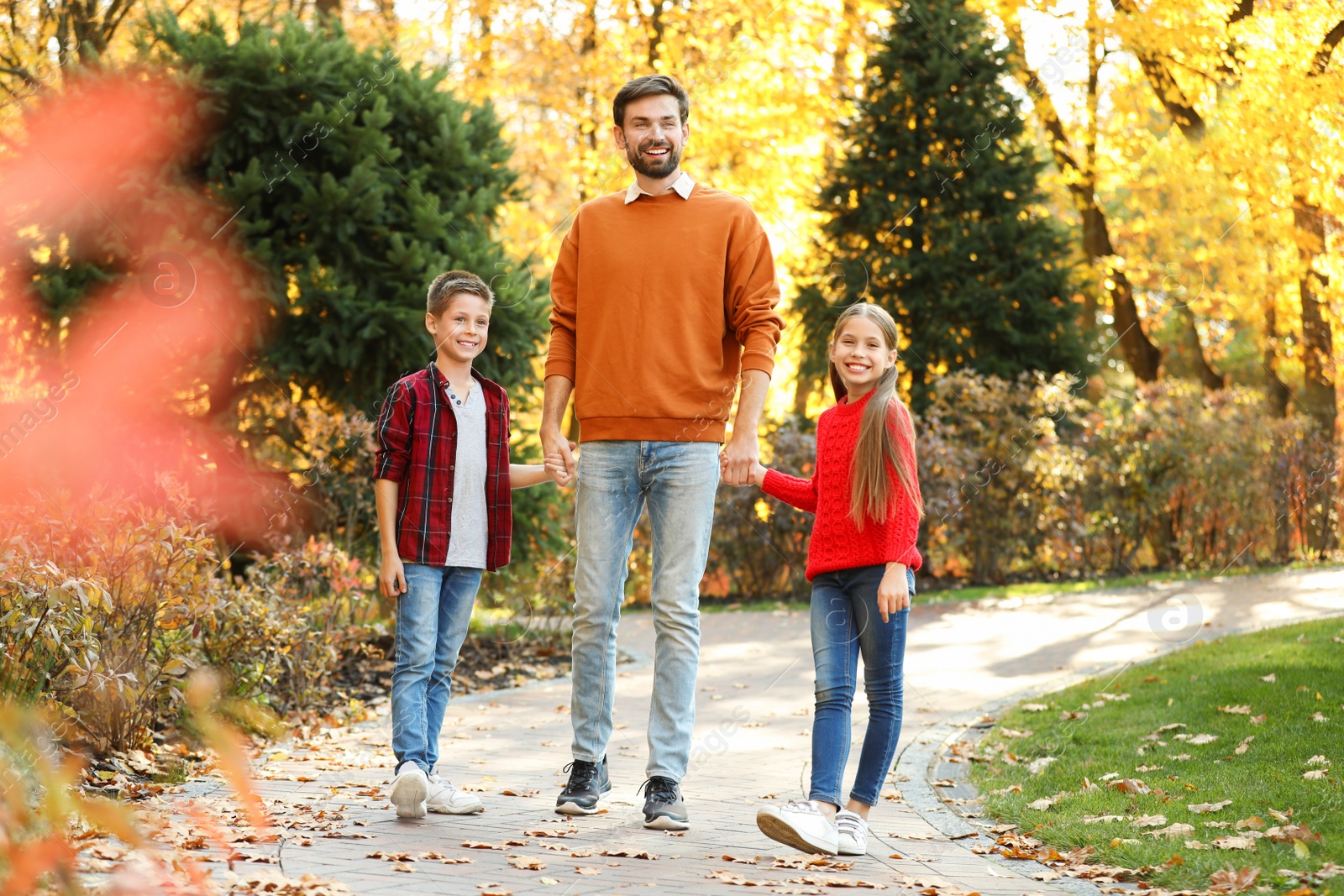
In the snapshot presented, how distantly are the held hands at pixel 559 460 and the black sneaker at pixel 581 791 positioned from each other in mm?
975

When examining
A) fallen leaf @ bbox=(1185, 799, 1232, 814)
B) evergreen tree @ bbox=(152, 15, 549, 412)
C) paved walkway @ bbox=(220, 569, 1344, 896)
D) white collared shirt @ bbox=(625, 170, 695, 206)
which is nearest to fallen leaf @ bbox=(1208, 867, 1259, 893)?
paved walkway @ bbox=(220, 569, 1344, 896)

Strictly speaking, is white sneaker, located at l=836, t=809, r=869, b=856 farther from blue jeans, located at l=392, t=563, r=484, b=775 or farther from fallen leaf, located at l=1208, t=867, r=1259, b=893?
blue jeans, located at l=392, t=563, r=484, b=775

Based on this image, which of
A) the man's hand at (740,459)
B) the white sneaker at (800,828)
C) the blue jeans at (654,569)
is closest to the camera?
the white sneaker at (800,828)

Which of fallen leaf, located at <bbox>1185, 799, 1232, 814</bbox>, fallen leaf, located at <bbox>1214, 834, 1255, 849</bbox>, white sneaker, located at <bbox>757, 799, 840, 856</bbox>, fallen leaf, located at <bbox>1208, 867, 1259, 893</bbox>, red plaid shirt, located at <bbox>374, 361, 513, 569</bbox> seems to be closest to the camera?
fallen leaf, located at <bbox>1208, 867, 1259, 893</bbox>

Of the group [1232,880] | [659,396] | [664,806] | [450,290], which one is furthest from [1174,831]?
[450,290]

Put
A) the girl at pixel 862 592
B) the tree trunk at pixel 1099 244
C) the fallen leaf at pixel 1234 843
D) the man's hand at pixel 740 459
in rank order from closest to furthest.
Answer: the fallen leaf at pixel 1234 843, the girl at pixel 862 592, the man's hand at pixel 740 459, the tree trunk at pixel 1099 244

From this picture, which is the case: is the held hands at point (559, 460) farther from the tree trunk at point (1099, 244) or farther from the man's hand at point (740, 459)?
the tree trunk at point (1099, 244)

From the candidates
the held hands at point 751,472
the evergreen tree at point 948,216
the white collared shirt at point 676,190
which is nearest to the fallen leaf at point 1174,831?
the held hands at point 751,472

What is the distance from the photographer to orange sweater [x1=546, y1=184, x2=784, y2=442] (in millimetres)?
4254

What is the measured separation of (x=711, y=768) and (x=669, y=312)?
2.30 metres

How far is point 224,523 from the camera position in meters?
8.92

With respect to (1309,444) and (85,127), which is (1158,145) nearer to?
(1309,444)

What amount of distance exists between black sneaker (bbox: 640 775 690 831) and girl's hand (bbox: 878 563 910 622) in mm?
953

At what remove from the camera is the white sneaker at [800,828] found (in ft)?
12.3
